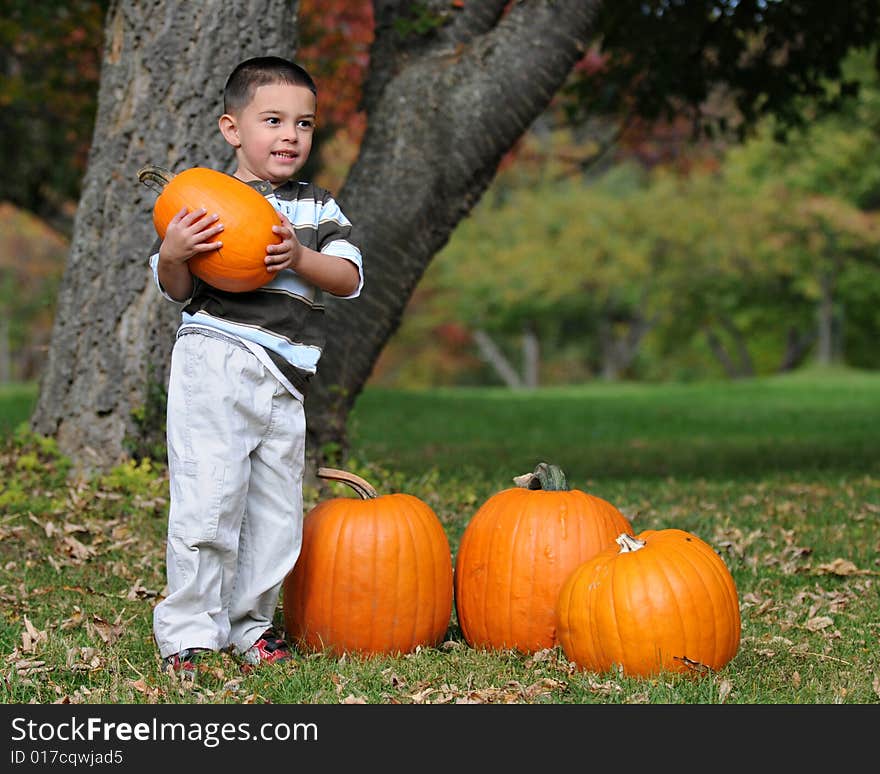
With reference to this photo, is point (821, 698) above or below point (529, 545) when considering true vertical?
below

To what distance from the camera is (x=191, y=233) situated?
9.85 ft

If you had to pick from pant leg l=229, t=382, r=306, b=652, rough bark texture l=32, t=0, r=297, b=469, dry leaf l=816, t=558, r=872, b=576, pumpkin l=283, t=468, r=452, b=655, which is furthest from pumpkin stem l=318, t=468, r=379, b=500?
rough bark texture l=32, t=0, r=297, b=469

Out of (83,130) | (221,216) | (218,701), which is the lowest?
(218,701)

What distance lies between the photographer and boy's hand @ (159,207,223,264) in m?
3.00

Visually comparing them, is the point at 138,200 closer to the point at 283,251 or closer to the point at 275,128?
the point at 275,128

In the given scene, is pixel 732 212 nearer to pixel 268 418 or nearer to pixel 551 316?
pixel 551 316

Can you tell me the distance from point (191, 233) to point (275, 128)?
1.48 feet

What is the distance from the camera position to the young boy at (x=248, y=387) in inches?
125

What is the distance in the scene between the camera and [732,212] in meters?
25.4

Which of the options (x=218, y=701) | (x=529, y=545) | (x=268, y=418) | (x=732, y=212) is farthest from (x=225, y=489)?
(x=732, y=212)

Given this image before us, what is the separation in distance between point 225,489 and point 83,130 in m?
10.5

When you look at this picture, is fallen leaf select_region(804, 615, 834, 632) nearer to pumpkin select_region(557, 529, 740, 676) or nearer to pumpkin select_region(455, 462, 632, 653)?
pumpkin select_region(557, 529, 740, 676)

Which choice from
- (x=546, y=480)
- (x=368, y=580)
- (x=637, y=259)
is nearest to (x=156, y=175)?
(x=368, y=580)

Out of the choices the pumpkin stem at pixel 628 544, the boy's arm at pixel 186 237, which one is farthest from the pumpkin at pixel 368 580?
the boy's arm at pixel 186 237
